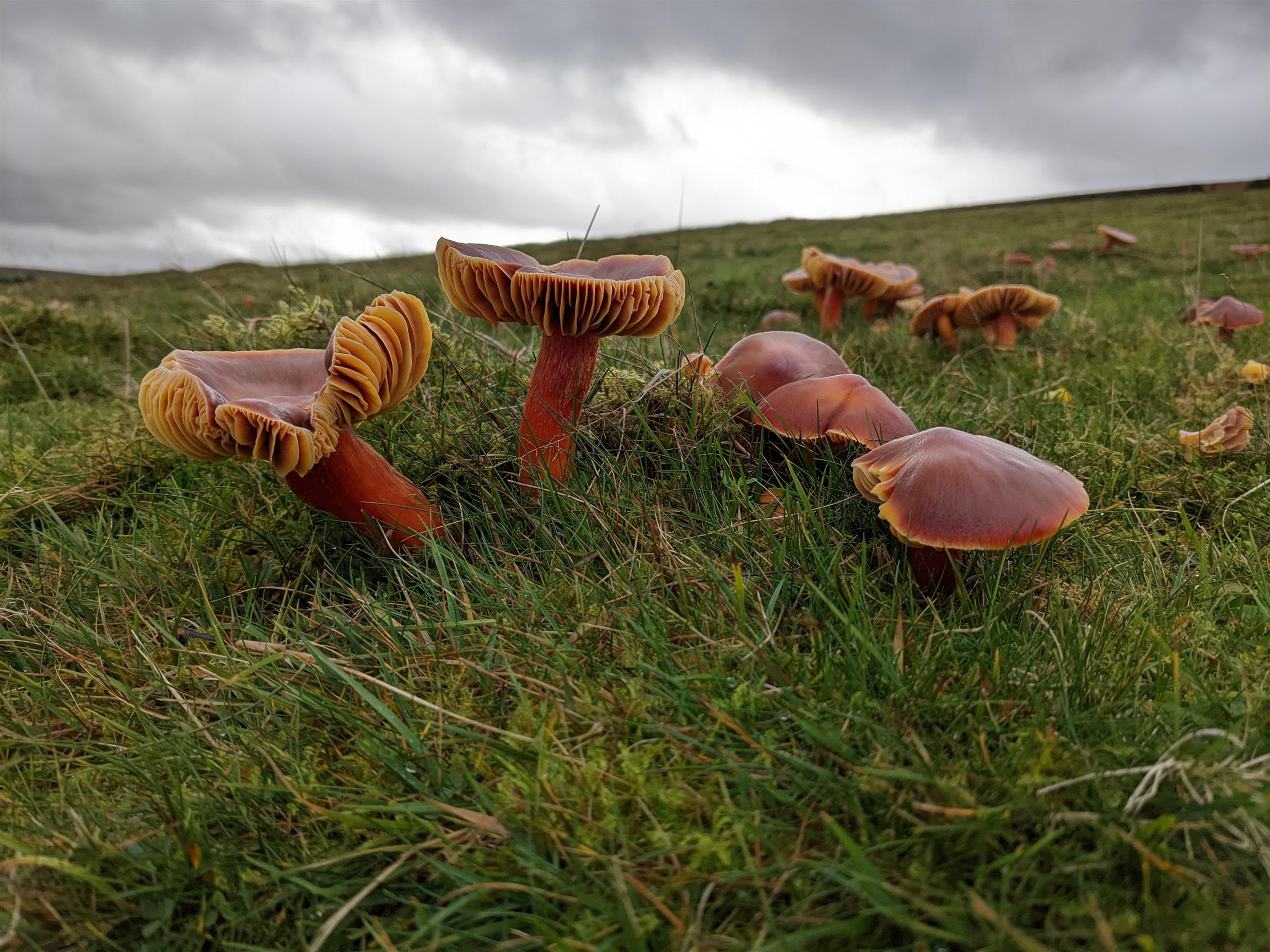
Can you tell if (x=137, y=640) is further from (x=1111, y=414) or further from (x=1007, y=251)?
(x=1007, y=251)

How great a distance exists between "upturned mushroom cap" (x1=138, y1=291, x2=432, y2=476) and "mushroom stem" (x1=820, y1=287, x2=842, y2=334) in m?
5.14

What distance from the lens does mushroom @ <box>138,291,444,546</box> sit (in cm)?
197

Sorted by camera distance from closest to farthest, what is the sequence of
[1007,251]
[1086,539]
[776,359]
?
1. [1086,539]
2. [776,359]
3. [1007,251]

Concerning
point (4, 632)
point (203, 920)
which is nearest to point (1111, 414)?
point (203, 920)

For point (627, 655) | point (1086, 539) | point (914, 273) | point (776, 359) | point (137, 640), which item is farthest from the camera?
point (914, 273)

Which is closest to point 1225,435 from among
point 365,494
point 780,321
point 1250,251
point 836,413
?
point 836,413

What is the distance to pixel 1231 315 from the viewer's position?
16.9ft

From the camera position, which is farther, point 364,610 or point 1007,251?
point 1007,251

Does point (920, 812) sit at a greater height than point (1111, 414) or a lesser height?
lesser

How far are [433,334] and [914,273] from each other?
4879 millimetres

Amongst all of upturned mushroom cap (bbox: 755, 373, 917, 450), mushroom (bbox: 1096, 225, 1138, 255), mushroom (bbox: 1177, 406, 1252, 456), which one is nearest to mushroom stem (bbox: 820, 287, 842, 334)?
mushroom (bbox: 1177, 406, 1252, 456)

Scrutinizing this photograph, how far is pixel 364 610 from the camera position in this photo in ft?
6.61

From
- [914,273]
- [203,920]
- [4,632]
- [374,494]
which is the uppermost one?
[914,273]

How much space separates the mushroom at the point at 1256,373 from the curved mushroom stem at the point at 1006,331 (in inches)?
62.1
